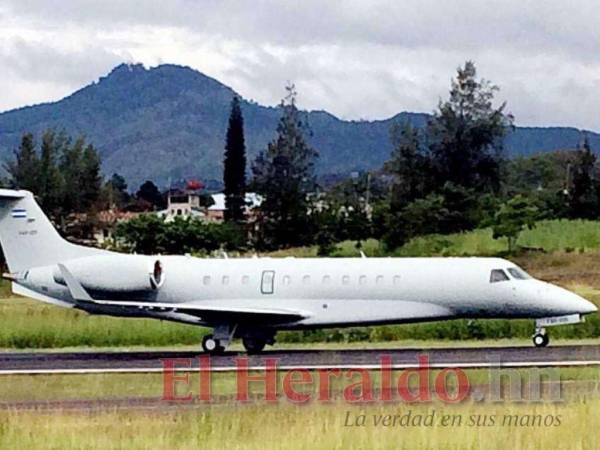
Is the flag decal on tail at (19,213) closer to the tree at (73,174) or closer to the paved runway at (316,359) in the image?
the paved runway at (316,359)

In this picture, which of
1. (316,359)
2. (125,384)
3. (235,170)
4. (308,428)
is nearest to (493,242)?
(316,359)

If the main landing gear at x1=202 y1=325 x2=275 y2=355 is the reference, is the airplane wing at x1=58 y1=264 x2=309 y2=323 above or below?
above

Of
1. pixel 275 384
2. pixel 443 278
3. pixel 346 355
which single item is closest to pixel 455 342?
pixel 443 278

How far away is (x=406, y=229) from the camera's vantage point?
85.6m

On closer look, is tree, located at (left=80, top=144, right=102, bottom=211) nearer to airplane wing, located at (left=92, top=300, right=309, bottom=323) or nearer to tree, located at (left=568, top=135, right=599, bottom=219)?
tree, located at (left=568, top=135, right=599, bottom=219)

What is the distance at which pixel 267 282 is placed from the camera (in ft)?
127

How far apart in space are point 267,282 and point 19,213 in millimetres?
7538

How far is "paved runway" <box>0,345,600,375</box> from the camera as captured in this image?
2981 cm

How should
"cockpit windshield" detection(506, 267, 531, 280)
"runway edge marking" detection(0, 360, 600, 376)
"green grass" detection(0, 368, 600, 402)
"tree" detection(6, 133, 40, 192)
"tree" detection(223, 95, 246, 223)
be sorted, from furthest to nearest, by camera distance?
"tree" detection(223, 95, 246, 223), "tree" detection(6, 133, 40, 192), "cockpit windshield" detection(506, 267, 531, 280), "runway edge marking" detection(0, 360, 600, 376), "green grass" detection(0, 368, 600, 402)

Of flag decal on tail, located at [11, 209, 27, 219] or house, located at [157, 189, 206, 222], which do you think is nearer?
flag decal on tail, located at [11, 209, 27, 219]

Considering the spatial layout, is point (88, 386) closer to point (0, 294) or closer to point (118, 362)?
point (118, 362)

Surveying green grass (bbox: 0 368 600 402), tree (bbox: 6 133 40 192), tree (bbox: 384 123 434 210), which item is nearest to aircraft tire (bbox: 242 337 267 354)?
green grass (bbox: 0 368 600 402)

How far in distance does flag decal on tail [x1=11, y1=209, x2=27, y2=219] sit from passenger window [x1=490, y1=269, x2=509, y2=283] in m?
13.1

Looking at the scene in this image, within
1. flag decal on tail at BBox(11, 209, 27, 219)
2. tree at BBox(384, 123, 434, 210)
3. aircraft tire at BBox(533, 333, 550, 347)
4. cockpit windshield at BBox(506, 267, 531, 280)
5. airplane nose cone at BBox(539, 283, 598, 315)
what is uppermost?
tree at BBox(384, 123, 434, 210)
